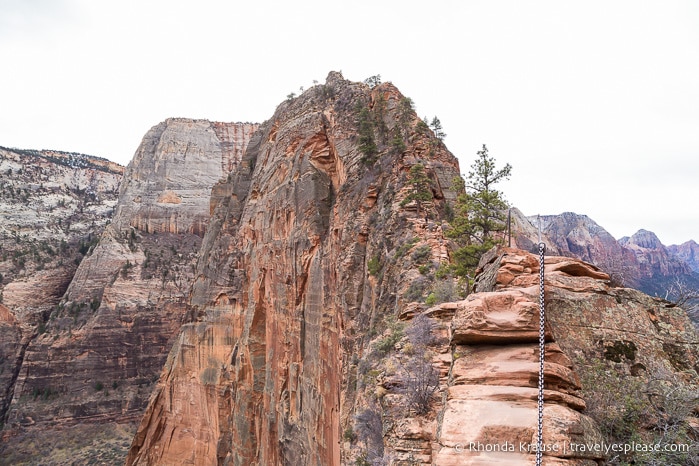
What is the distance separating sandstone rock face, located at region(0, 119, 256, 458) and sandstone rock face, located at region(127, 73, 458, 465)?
28033mm

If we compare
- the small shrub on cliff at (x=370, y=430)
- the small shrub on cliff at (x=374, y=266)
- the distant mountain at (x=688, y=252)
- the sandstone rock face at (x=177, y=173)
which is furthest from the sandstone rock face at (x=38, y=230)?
the distant mountain at (x=688, y=252)

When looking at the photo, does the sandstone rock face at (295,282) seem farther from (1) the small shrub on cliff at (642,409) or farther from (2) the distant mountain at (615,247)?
(2) the distant mountain at (615,247)

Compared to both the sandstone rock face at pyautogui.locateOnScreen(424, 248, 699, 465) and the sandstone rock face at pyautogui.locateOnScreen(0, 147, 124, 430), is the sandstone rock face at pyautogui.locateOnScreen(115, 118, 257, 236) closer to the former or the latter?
the sandstone rock face at pyautogui.locateOnScreen(0, 147, 124, 430)

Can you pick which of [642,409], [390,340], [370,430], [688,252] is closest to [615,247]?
[688,252]

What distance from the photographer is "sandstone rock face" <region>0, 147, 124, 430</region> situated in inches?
2736

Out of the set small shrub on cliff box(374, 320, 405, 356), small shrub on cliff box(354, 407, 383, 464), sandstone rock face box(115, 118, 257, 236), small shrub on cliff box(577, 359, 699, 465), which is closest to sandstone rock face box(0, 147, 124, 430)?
sandstone rock face box(115, 118, 257, 236)

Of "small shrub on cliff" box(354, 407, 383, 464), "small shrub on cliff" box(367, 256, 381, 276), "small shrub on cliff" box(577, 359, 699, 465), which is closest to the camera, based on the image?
"small shrub on cliff" box(577, 359, 699, 465)

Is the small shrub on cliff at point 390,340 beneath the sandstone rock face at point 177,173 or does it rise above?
beneath

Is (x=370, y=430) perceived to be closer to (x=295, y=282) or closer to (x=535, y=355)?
(x=535, y=355)

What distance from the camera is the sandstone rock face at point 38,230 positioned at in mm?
69500

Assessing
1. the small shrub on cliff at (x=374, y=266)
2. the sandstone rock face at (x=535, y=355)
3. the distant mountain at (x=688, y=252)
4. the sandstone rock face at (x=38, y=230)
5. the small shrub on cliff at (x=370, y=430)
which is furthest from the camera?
the distant mountain at (x=688, y=252)

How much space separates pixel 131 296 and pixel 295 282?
2153 inches

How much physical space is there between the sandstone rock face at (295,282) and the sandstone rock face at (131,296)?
28033 mm

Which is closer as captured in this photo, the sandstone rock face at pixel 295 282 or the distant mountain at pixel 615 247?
the sandstone rock face at pixel 295 282
